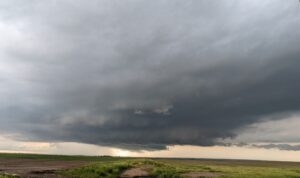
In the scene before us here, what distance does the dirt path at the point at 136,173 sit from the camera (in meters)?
92.9

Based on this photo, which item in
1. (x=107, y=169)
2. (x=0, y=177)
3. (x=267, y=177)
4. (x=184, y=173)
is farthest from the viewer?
(x=107, y=169)

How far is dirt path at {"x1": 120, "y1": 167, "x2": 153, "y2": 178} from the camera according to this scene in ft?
305

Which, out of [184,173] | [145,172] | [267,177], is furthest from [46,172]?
[267,177]

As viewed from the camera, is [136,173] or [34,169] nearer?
[136,173]

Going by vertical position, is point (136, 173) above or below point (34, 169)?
below

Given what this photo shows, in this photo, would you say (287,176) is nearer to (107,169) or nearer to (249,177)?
(249,177)

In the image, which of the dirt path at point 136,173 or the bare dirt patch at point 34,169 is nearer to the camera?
the dirt path at point 136,173

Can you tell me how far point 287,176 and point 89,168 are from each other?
164ft

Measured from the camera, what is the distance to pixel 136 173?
9562 centimetres

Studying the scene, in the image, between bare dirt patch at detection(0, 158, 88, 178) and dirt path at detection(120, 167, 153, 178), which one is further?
bare dirt patch at detection(0, 158, 88, 178)

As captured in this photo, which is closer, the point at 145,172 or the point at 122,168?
the point at 145,172

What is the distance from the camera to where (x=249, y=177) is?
87.4 meters

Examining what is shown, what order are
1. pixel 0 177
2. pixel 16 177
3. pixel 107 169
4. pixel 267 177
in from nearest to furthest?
pixel 0 177 → pixel 16 177 → pixel 267 177 → pixel 107 169

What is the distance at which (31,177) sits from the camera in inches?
3509
